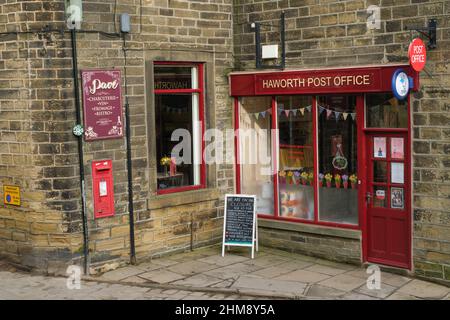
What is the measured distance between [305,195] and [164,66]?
3.28 m

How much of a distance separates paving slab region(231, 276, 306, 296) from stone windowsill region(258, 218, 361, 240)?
1500 mm

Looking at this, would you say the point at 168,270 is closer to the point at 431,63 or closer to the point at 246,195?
the point at 246,195

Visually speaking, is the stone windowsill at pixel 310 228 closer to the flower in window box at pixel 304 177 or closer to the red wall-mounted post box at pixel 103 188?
the flower in window box at pixel 304 177

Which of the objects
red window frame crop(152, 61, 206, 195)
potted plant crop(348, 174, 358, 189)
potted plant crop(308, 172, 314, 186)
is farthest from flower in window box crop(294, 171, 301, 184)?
red window frame crop(152, 61, 206, 195)

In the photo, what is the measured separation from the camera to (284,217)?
11.0 meters

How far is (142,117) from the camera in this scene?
33.3ft

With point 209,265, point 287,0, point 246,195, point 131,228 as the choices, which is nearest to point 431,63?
point 287,0

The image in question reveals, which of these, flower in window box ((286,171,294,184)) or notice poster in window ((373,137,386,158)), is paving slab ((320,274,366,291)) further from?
flower in window box ((286,171,294,184))

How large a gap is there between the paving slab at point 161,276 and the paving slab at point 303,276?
1544 millimetres

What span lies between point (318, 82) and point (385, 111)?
3.98 feet

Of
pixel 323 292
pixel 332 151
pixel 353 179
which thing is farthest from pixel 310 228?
pixel 323 292

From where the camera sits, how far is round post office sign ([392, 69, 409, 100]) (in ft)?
28.9

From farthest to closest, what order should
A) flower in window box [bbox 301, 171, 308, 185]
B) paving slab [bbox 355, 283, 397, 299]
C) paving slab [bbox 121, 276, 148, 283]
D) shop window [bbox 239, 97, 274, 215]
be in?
shop window [bbox 239, 97, 274, 215]
flower in window box [bbox 301, 171, 308, 185]
paving slab [bbox 121, 276, 148, 283]
paving slab [bbox 355, 283, 397, 299]

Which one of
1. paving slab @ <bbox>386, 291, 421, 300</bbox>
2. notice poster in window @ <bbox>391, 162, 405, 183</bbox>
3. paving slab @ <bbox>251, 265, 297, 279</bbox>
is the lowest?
paving slab @ <bbox>386, 291, 421, 300</bbox>
